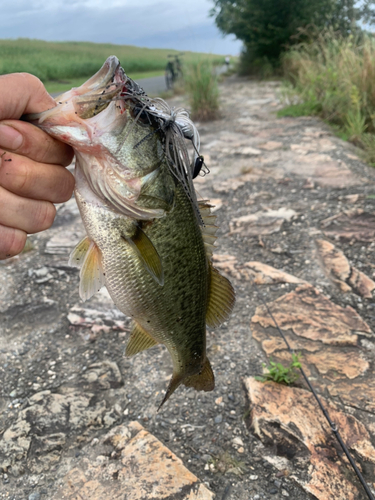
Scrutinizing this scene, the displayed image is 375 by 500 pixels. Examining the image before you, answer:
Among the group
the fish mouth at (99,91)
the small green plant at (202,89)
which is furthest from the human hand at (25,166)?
the small green plant at (202,89)

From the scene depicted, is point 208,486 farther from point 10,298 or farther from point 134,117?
point 10,298

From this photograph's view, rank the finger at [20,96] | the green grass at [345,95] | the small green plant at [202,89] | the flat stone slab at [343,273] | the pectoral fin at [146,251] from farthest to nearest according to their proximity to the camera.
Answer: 1. the small green plant at [202,89]
2. the green grass at [345,95]
3. the flat stone slab at [343,273]
4. the pectoral fin at [146,251]
5. the finger at [20,96]

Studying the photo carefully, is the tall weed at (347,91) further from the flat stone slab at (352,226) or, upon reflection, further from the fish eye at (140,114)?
the fish eye at (140,114)

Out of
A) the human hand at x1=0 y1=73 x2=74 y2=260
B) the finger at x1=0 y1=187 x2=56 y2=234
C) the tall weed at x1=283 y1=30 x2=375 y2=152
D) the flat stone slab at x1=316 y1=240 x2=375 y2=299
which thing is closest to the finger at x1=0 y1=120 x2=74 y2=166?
the human hand at x1=0 y1=73 x2=74 y2=260

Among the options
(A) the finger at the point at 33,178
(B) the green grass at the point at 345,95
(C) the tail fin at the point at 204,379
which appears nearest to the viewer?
(A) the finger at the point at 33,178

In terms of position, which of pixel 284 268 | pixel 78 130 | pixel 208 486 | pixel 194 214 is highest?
pixel 78 130

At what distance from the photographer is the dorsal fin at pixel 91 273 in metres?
1.56

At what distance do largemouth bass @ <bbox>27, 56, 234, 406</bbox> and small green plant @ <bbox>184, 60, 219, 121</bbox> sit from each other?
26.8ft

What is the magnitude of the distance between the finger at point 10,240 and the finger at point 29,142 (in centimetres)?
29

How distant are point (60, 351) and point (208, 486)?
1.44 metres

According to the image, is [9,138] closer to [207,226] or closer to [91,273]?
[91,273]

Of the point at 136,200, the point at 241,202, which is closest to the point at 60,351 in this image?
the point at 136,200

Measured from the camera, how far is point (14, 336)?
2881 mm

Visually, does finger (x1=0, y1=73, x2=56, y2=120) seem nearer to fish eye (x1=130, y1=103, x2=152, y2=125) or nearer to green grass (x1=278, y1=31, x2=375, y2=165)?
fish eye (x1=130, y1=103, x2=152, y2=125)
